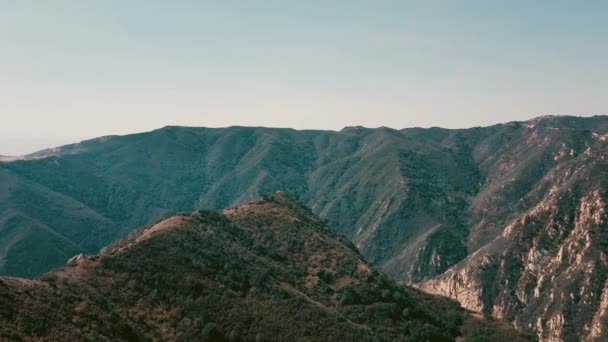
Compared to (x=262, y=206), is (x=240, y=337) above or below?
below

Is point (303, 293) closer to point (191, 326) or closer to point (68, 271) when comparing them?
point (191, 326)

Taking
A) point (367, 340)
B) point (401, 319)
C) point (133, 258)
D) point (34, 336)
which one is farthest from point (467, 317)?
point (34, 336)

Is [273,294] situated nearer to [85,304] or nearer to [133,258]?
[133,258]

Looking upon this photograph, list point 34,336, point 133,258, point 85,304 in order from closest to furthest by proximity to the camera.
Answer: point 34,336, point 85,304, point 133,258

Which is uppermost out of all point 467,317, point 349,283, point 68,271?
point 68,271

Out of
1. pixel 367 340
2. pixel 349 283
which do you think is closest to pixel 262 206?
pixel 349 283

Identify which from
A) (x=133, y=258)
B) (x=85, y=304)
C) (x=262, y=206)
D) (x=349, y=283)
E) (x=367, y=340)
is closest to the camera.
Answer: (x=85, y=304)

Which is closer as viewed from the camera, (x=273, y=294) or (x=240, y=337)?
(x=240, y=337)
